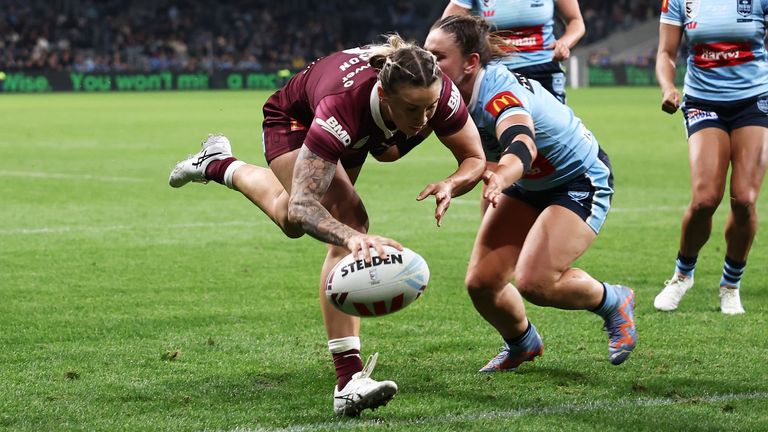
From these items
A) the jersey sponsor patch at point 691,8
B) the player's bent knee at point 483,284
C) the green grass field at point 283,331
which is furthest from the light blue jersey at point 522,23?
the player's bent knee at point 483,284

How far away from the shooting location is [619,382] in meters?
5.82

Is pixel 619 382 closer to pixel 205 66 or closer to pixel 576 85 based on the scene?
pixel 576 85

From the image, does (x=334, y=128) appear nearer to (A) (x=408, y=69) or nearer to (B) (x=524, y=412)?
(A) (x=408, y=69)

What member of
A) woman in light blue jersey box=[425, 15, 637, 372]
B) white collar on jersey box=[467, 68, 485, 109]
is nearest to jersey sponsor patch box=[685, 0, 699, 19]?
woman in light blue jersey box=[425, 15, 637, 372]

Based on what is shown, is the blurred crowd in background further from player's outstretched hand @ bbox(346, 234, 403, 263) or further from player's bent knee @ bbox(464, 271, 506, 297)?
player's outstretched hand @ bbox(346, 234, 403, 263)

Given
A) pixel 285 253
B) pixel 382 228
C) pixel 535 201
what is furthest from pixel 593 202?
pixel 382 228

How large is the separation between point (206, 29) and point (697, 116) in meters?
50.2

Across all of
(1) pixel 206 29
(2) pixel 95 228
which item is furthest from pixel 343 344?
(1) pixel 206 29

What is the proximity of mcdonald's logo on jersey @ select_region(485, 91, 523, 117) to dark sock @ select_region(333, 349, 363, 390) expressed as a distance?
49.5 inches

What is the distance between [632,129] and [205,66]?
92.2 feet

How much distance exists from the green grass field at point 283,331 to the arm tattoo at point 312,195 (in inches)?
32.6

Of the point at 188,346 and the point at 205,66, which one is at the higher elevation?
the point at 188,346

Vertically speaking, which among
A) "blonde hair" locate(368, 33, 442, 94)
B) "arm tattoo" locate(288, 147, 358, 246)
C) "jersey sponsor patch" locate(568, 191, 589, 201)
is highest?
"blonde hair" locate(368, 33, 442, 94)

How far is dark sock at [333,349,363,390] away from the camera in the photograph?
210 inches
